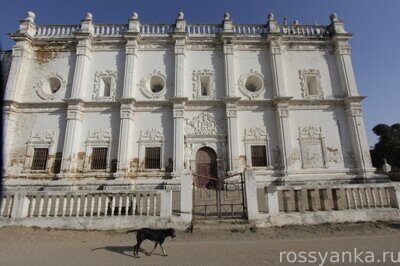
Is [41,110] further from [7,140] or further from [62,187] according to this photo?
[62,187]

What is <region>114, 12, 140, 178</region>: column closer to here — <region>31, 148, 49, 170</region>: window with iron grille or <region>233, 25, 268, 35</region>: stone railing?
<region>31, 148, 49, 170</region>: window with iron grille

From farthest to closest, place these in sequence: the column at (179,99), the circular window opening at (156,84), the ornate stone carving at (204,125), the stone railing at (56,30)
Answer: the stone railing at (56,30)
the circular window opening at (156,84)
the ornate stone carving at (204,125)
the column at (179,99)

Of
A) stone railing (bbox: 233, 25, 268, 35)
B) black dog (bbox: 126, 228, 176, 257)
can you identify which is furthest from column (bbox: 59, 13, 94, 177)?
black dog (bbox: 126, 228, 176, 257)

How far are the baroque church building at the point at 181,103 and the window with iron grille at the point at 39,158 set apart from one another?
0.18ft

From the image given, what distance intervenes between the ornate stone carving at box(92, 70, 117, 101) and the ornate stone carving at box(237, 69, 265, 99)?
7.54 meters

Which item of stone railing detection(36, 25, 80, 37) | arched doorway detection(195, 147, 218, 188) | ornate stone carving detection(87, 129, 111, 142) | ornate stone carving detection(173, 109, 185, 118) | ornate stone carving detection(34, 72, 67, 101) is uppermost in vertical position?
stone railing detection(36, 25, 80, 37)

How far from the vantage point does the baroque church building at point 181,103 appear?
13.5 meters

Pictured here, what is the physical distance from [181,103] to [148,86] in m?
2.52

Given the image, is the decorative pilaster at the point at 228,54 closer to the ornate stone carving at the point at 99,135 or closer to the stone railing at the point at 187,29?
the stone railing at the point at 187,29

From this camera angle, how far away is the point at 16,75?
559 inches

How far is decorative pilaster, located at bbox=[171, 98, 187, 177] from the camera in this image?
43.3ft

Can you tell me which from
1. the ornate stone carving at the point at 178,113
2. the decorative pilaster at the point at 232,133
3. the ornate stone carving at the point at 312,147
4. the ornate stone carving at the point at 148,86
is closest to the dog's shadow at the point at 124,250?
the decorative pilaster at the point at 232,133

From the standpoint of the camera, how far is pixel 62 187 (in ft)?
41.0

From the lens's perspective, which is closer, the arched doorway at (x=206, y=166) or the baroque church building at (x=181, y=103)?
the baroque church building at (x=181, y=103)
